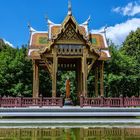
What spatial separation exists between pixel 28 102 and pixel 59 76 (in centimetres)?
1703

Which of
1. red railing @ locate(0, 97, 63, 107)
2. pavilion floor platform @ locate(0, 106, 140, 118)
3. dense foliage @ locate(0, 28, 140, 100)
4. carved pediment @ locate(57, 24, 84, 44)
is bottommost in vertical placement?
pavilion floor platform @ locate(0, 106, 140, 118)

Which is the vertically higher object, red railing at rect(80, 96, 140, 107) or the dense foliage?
the dense foliage

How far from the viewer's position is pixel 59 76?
41.4 metres

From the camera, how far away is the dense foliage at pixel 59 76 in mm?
38500

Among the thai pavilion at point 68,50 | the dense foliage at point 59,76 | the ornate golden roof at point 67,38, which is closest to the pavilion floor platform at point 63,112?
the thai pavilion at point 68,50

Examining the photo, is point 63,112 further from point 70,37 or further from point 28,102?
point 70,37

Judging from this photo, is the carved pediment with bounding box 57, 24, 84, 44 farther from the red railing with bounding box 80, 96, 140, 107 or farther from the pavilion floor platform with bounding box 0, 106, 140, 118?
the pavilion floor platform with bounding box 0, 106, 140, 118

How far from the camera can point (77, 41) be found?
25719 mm

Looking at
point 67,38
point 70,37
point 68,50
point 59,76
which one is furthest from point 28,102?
point 59,76

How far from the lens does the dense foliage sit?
38500 mm

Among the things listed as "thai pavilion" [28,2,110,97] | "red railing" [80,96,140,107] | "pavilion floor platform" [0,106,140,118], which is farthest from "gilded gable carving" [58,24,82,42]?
"pavilion floor platform" [0,106,140,118]

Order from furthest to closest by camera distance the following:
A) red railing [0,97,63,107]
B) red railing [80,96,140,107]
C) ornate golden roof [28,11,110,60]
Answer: ornate golden roof [28,11,110,60] → red railing [80,96,140,107] → red railing [0,97,63,107]

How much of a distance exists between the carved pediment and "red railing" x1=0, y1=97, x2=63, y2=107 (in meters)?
3.81

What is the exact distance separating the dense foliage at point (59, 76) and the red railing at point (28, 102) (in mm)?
12767
